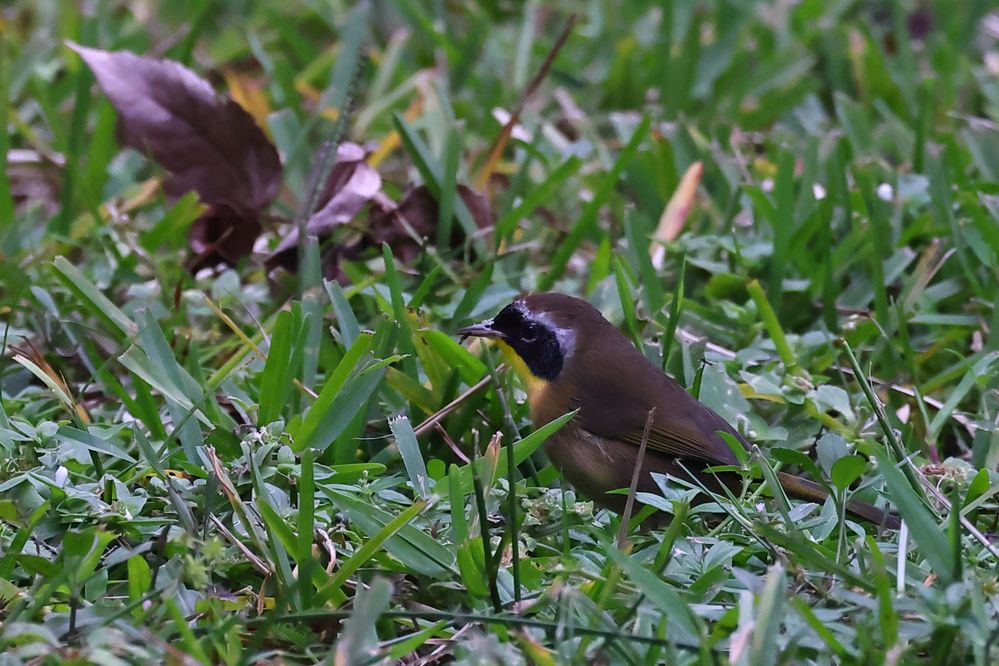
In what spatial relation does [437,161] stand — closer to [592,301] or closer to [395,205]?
[395,205]

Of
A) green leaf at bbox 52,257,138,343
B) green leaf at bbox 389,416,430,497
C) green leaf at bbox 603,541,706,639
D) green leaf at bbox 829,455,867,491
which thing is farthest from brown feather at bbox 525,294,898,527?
green leaf at bbox 52,257,138,343

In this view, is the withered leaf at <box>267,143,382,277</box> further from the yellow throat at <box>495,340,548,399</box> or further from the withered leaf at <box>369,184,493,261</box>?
the yellow throat at <box>495,340,548,399</box>

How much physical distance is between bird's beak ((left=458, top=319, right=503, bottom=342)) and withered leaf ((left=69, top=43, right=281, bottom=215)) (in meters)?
1.17

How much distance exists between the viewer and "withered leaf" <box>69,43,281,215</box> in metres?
4.64

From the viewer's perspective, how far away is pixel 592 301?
4.37 m

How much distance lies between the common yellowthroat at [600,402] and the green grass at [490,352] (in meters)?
0.13

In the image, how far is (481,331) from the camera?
12.7ft

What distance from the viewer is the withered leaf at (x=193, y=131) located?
4.64 metres

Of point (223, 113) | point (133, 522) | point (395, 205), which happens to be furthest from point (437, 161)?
point (133, 522)

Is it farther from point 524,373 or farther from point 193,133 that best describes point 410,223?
point 524,373

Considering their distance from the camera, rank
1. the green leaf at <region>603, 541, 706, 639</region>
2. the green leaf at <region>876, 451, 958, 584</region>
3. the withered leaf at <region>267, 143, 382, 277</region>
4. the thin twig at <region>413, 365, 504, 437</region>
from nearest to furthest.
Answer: the green leaf at <region>603, 541, 706, 639</region> < the green leaf at <region>876, 451, 958, 584</region> < the thin twig at <region>413, 365, 504, 437</region> < the withered leaf at <region>267, 143, 382, 277</region>

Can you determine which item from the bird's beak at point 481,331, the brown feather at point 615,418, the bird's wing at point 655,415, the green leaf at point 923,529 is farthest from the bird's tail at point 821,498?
the bird's beak at point 481,331

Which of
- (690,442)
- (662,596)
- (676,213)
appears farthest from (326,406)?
(676,213)

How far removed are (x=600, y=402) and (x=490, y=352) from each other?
0.46 meters
